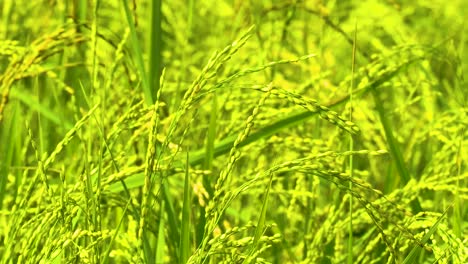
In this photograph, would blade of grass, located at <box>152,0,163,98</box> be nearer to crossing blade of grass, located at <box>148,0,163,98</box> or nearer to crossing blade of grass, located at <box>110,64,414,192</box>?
crossing blade of grass, located at <box>148,0,163,98</box>

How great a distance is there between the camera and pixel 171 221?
197cm

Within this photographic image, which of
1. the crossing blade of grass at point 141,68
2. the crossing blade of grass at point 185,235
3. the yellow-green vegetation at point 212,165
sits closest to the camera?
the yellow-green vegetation at point 212,165

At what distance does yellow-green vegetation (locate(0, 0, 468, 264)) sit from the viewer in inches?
60.7

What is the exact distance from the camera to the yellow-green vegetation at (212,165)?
5.06 ft

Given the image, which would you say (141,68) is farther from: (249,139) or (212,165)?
(212,165)

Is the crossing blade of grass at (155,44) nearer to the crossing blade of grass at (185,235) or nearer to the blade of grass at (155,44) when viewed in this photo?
the blade of grass at (155,44)

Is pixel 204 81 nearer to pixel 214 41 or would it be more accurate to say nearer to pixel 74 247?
pixel 74 247

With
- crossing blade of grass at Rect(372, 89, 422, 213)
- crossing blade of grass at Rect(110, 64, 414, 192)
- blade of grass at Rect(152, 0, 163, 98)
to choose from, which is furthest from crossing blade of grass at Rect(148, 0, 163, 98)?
crossing blade of grass at Rect(372, 89, 422, 213)

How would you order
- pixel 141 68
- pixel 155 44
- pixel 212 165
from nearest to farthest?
pixel 141 68 < pixel 155 44 < pixel 212 165

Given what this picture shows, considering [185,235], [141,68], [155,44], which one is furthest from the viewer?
[155,44]

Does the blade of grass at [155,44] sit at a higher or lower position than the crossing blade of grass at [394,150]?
higher

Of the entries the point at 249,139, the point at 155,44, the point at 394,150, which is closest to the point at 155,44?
the point at 155,44

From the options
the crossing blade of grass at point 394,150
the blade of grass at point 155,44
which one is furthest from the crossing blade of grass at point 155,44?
the crossing blade of grass at point 394,150

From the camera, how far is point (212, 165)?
238 cm
